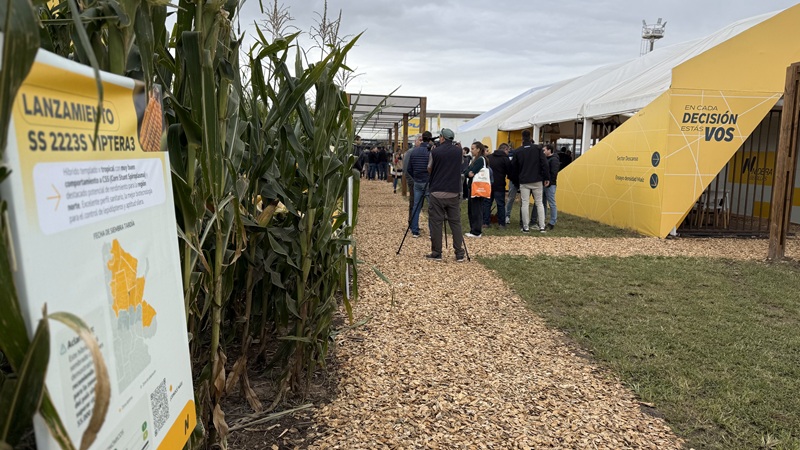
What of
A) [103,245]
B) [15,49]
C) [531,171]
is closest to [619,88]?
[531,171]

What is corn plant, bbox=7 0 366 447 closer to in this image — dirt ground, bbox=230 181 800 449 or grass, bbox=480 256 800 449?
dirt ground, bbox=230 181 800 449

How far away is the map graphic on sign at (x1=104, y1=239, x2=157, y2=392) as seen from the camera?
3.60 feet

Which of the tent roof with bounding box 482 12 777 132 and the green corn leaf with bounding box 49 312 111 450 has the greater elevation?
the tent roof with bounding box 482 12 777 132

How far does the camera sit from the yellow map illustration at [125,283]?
1100 millimetres

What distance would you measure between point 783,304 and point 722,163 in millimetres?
4622

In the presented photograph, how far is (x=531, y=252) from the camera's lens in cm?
785

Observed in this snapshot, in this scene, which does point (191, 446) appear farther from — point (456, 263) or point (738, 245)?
point (738, 245)

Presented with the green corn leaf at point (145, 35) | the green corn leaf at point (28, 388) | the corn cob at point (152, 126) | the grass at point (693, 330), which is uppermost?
the green corn leaf at point (145, 35)

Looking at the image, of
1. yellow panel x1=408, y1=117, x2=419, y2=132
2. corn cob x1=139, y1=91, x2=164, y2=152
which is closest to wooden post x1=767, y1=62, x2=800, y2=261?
corn cob x1=139, y1=91, x2=164, y2=152

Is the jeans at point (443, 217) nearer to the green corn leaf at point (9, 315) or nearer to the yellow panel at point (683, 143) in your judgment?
the yellow panel at point (683, 143)

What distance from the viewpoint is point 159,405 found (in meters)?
1.33

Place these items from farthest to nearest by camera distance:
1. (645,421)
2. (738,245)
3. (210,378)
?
(738,245), (645,421), (210,378)

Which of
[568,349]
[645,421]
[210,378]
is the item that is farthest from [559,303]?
[210,378]

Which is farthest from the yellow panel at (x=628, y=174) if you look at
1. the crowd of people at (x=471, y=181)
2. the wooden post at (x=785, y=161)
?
the wooden post at (x=785, y=161)
